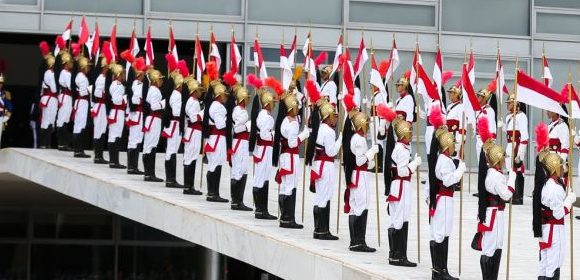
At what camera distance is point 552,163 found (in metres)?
14.8

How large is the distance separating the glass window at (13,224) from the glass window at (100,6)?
23.1ft

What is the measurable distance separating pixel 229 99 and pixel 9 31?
8.94 meters

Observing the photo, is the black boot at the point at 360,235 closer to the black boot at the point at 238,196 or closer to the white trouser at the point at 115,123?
the black boot at the point at 238,196

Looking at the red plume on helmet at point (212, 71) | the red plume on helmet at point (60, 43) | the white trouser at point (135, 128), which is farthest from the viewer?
the red plume on helmet at point (60, 43)

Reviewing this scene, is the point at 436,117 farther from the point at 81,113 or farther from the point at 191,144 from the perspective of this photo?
the point at 81,113

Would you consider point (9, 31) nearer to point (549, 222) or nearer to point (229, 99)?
point (229, 99)

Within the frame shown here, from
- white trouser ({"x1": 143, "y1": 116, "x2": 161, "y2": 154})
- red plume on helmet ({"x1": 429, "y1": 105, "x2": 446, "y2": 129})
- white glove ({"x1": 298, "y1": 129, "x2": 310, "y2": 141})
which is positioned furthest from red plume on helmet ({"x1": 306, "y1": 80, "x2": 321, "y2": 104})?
white trouser ({"x1": 143, "y1": 116, "x2": 161, "y2": 154})

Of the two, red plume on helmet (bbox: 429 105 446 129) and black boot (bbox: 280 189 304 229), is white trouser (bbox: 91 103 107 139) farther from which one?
red plume on helmet (bbox: 429 105 446 129)

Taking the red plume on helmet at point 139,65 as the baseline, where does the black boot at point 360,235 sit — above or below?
below

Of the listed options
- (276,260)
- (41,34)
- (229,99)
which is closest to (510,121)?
(229,99)

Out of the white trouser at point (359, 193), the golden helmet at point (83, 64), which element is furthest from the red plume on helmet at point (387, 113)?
the golden helmet at point (83, 64)

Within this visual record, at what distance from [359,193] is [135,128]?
7.10m

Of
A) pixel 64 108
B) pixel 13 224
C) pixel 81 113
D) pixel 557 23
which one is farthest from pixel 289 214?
pixel 13 224

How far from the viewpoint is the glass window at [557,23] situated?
29922mm
